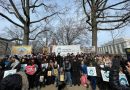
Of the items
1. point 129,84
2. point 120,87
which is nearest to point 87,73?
point 129,84

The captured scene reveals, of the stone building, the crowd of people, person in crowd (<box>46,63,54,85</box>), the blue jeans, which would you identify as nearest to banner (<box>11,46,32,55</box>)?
the stone building

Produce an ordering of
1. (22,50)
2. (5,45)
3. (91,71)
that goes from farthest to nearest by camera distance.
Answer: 1. (5,45)
2. (22,50)
3. (91,71)

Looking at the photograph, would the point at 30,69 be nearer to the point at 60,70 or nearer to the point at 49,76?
the point at 60,70

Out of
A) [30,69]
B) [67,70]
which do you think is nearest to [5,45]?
[67,70]

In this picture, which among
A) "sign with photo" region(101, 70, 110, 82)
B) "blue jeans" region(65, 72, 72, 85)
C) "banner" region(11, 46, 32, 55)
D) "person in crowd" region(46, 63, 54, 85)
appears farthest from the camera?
"banner" region(11, 46, 32, 55)

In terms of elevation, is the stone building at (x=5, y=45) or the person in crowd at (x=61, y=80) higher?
the stone building at (x=5, y=45)

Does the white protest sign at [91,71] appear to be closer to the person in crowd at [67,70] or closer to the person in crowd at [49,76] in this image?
the person in crowd at [67,70]

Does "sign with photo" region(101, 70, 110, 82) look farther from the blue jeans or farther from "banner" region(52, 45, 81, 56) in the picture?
"banner" region(52, 45, 81, 56)

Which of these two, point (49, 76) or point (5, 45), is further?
point (5, 45)

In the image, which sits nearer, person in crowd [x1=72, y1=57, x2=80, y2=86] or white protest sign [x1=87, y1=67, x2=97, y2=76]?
white protest sign [x1=87, y1=67, x2=97, y2=76]

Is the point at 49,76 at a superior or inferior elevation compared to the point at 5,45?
inferior

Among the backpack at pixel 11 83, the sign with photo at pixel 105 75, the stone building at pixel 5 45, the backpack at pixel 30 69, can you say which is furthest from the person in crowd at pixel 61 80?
the stone building at pixel 5 45

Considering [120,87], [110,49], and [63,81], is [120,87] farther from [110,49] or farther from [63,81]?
[110,49]

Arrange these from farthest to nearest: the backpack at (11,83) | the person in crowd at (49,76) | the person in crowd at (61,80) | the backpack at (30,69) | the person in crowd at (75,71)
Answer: the person in crowd at (75,71)
the person in crowd at (49,76)
the person in crowd at (61,80)
the backpack at (30,69)
the backpack at (11,83)
